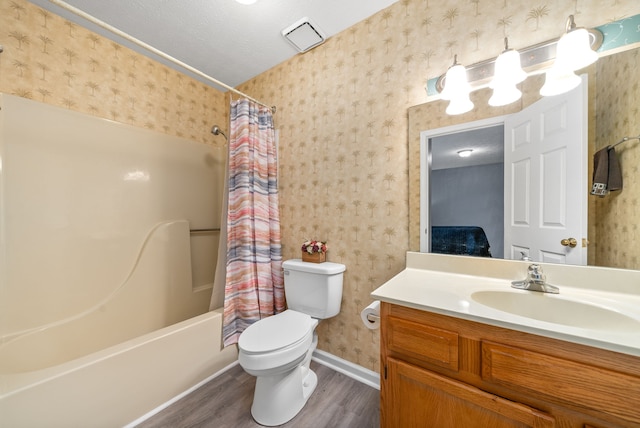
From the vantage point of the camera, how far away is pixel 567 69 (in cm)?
96

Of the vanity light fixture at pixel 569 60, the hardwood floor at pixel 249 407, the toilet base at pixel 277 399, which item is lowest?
the hardwood floor at pixel 249 407

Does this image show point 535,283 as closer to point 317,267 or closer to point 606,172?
point 606,172

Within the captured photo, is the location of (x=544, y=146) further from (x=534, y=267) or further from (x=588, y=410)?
(x=588, y=410)

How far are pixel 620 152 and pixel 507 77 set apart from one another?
513 millimetres

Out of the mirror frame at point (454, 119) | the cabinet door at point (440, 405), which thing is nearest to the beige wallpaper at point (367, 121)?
the mirror frame at point (454, 119)

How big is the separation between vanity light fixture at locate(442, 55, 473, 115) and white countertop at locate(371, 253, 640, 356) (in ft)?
2.48

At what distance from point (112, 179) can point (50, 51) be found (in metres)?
0.84

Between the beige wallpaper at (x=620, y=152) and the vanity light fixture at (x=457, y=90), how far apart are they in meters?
0.46

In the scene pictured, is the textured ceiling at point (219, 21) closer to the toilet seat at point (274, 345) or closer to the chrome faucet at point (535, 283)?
the chrome faucet at point (535, 283)

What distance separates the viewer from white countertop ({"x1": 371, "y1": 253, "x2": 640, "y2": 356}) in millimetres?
630

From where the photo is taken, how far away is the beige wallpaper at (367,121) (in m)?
1.20

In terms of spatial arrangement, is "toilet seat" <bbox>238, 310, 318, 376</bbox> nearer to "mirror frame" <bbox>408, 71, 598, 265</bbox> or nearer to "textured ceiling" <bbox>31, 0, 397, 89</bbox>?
"mirror frame" <bbox>408, 71, 598, 265</bbox>

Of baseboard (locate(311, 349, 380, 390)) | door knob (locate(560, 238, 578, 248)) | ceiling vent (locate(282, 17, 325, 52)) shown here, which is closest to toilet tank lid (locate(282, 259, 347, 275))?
baseboard (locate(311, 349, 380, 390))

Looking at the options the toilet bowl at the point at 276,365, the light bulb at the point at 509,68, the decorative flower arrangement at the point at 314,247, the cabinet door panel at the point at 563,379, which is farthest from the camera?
the decorative flower arrangement at the point at 314,247
